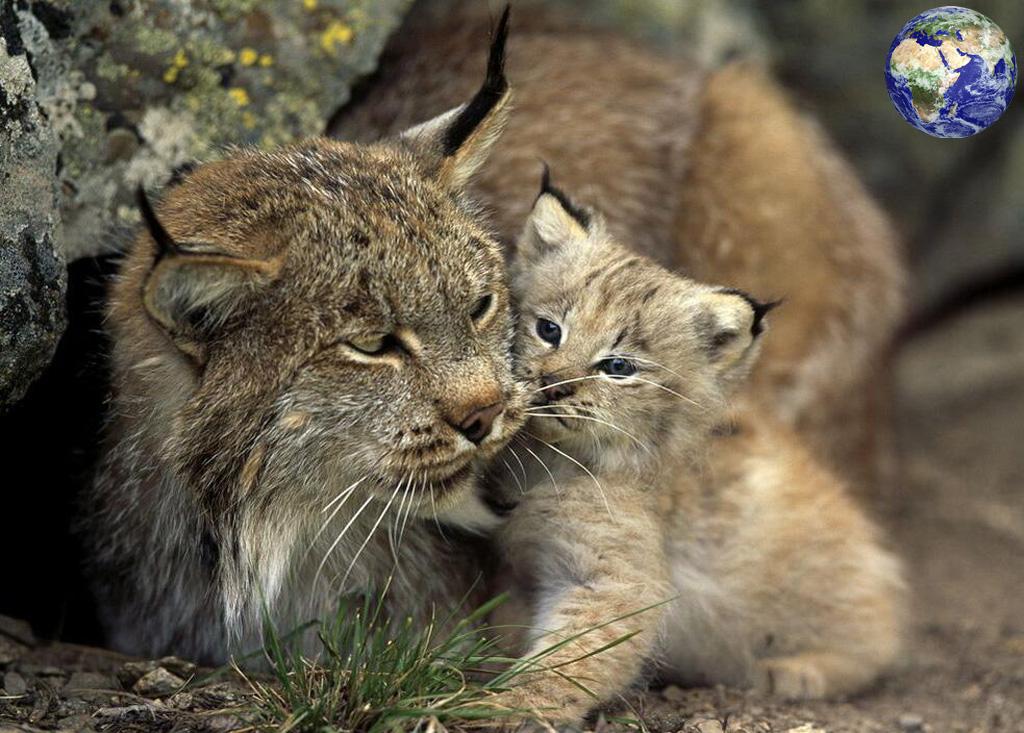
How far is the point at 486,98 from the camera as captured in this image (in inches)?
157

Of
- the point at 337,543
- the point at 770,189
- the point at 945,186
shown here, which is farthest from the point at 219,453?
the point at 945,186

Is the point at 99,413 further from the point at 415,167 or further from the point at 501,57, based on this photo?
the point at 501,57

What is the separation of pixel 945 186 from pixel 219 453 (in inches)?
231

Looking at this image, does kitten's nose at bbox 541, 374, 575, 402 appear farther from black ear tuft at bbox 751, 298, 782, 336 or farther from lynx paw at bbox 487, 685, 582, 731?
lynx paw at bbox 487, 685, 582, 731

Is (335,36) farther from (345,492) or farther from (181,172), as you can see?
(345,492)

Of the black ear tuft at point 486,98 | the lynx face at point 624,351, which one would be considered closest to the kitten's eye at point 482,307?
the lynx face at point 624,351

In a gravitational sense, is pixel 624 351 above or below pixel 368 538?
above

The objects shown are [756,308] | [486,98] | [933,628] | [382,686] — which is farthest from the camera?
[933,628]

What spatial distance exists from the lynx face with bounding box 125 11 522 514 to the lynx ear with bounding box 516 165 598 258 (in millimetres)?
563

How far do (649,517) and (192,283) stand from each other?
166cm

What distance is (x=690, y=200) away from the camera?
5785 millimetres

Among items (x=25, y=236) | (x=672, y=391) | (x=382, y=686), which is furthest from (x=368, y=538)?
(x=25, y=236)

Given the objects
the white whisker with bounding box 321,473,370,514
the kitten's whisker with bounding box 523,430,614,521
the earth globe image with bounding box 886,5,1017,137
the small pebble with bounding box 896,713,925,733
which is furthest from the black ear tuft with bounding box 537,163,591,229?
the small pebble with bounding box 896,713,925,733

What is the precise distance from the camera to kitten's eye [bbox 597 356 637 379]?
3.86 metres
